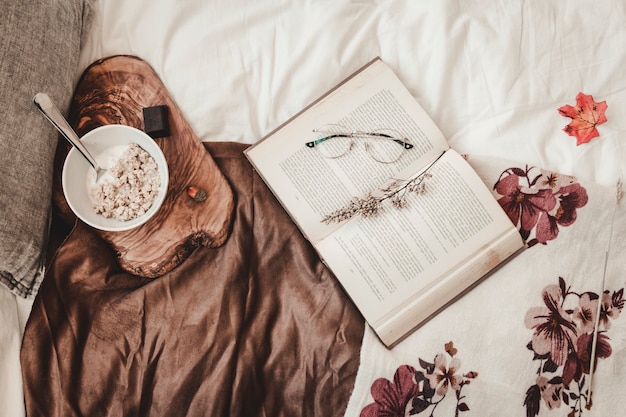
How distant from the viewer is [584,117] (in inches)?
37.5

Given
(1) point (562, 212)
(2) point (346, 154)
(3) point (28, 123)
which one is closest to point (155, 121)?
(3) point (28, 123)

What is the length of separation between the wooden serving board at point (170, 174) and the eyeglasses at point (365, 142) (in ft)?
0.62

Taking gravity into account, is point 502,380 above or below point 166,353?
below

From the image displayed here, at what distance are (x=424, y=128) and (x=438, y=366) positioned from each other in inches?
16.4

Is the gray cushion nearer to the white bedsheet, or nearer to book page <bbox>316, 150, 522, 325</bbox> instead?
the white bedsheet

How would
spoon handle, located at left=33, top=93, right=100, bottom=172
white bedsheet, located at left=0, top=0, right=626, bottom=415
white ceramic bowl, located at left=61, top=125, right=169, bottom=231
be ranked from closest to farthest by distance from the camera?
spoon handle, located at left=33, top=93, right=100, bottom=172
white ceramic bowl, located at left=61, top=125, right=169, bottom=231
white bedsheet, located at left=0, top=0, right=626, bottom=415

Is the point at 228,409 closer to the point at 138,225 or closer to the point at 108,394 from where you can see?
the point at 108,394

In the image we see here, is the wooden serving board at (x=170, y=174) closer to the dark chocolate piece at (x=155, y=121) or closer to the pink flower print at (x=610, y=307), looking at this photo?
the dark chocolate piece at (x=155, y=121)

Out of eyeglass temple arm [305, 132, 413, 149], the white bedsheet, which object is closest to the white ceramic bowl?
the white bedsheet

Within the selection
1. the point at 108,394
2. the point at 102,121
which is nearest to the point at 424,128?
the point at 102,121

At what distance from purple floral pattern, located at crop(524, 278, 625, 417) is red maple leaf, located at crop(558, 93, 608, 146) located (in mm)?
270

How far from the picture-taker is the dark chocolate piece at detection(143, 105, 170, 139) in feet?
3.00

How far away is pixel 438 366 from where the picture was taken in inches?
34.7

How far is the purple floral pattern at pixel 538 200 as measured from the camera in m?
0.92
